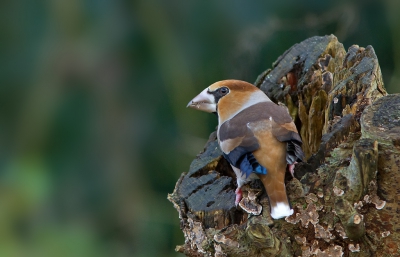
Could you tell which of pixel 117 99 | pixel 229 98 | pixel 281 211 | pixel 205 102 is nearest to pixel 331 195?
pixel 281 211

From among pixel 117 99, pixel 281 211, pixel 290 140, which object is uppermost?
pixel 290 140

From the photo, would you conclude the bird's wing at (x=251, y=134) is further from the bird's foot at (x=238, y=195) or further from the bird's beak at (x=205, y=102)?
the bird's beak at (x=205, y=102)

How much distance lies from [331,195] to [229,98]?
1020 millimetres

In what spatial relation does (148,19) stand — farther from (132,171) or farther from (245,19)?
(132,171)

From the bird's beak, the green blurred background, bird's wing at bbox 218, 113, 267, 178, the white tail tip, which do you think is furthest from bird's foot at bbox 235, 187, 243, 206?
the green blurred background

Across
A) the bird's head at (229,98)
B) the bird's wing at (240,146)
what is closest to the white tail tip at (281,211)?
the bird's wing at (240,146)

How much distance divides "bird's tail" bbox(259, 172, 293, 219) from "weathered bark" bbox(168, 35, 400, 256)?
0.13 ft

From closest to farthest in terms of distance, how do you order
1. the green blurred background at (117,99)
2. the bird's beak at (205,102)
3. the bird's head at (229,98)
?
the bird's head at (229,98), the bird's beak at (205,102), the green blurred background at (117,99)

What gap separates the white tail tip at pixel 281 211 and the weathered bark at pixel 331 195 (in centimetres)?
4

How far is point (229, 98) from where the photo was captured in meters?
2.84

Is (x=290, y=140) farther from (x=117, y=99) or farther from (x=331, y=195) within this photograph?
(x=117, y=99)

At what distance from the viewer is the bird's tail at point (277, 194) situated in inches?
77.4

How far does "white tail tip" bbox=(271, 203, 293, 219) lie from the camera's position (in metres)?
1.96

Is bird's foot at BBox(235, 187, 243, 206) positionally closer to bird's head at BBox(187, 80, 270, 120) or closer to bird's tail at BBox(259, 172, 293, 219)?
bird's tail at BBox(259, 172, 293, 219)
